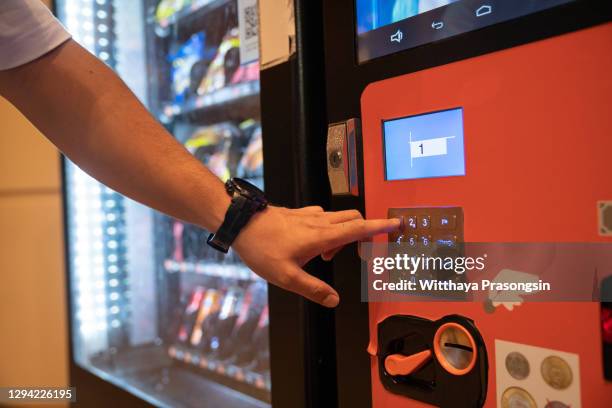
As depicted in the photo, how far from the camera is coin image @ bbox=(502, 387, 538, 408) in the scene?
0.61 metres

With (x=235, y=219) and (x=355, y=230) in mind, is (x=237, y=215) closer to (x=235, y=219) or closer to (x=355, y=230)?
(x=235, y=219)

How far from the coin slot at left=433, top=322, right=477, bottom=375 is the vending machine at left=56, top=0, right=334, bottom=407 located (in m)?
0.80

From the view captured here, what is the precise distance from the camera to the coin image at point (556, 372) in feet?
1.91

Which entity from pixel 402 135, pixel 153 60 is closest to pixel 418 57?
pixel 402 135

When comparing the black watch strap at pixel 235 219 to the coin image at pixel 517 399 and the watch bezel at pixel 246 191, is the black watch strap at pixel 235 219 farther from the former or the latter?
the coin image at pixel 517 399

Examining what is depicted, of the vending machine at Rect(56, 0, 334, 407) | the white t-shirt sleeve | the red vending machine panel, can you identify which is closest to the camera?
the red vending machine panel

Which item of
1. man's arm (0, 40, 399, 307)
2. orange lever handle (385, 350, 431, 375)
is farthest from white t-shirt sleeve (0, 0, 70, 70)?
orange lever handle (385, 350, 431, 375)

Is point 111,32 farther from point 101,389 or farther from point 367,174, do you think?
point 367,174

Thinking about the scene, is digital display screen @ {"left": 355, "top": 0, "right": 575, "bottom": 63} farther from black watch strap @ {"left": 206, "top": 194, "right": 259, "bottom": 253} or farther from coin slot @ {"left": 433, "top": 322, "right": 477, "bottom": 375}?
coin slot @ {"left": 433, "top": 322, "right": 477, "bottom": 375}

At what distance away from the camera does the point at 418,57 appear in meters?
0.72

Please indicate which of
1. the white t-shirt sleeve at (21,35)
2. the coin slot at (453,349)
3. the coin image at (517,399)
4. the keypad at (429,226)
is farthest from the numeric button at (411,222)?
the white t-shirt sleeve at (21,35)

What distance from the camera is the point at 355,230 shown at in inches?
28.0

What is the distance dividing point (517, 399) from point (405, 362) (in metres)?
0.16

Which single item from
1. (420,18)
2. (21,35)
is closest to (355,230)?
(420,18)
